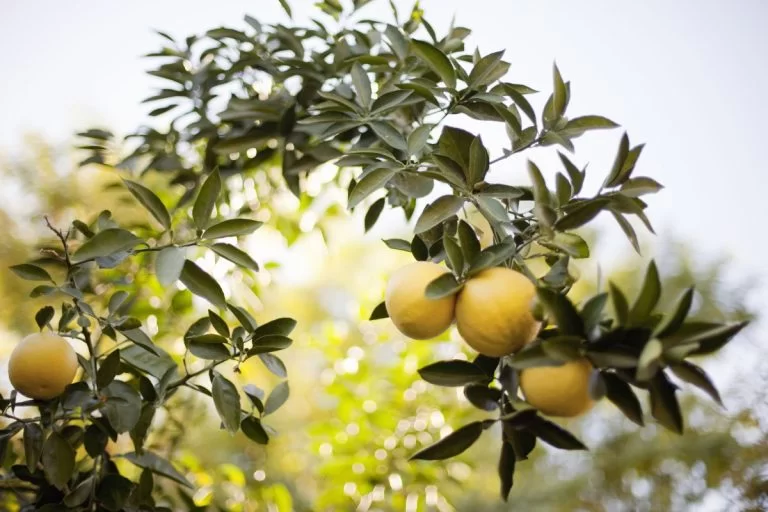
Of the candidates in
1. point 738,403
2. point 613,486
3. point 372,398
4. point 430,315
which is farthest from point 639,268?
point 430,315

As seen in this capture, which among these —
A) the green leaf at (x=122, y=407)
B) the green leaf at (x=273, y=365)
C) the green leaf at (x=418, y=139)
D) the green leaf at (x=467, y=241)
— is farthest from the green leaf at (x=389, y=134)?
the green leaf at (x=122, y=407)

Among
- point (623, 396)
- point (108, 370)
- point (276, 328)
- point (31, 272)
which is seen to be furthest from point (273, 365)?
point (623, 396)

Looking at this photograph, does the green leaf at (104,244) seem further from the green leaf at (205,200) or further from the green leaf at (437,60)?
the green leaf at (437,60)

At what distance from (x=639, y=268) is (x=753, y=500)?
5.04ft

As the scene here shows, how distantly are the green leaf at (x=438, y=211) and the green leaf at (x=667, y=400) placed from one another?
0.73 feet

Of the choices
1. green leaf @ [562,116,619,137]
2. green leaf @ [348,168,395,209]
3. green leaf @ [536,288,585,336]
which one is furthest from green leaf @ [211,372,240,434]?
green leaf @ [562,116,619,137]

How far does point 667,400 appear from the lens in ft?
1.46

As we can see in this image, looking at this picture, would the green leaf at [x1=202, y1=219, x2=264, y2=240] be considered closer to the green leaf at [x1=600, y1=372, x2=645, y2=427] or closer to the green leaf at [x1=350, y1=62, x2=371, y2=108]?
the green leaf at [x1=350, y1=62, x2=371, y2=108]

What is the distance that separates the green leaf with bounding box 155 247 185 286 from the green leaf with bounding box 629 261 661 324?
35 cm

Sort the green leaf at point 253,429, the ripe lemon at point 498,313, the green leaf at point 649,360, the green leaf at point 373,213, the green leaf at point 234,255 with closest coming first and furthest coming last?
the green leaf at point 649,360, the ripe lemon at point 498,313, the green leaf at point 234,255, the green leaf at point 253,429, the green leaf at point 373,213

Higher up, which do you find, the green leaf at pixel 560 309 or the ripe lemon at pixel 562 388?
the green leaf at pixel 560 309

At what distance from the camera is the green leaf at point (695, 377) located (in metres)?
0.43

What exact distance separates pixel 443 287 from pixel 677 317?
18 cm

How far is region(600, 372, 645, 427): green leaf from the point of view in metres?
0.46
